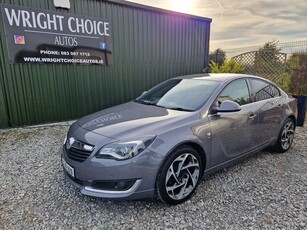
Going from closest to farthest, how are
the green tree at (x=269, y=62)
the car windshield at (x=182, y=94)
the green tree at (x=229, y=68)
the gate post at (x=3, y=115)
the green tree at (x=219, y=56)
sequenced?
the car windshield at (x=182, y=94)
the gate post at (x=3, y=115)
the green tree at (x=269, y=62)
the green tree at (x=229, y=68)
the green tree at (x=219, y=56)

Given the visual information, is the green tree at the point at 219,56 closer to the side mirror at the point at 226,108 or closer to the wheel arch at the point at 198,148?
the side mirror at the point at 226,108

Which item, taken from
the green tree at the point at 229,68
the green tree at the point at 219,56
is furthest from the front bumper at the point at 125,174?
the green tree at the point at 219,56

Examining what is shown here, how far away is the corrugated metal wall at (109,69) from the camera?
4957mm

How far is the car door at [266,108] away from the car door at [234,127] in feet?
0.48

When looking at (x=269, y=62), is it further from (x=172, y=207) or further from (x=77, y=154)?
(x=77, y=154)

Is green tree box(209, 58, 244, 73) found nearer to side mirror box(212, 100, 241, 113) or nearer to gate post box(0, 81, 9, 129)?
side mirror box(212, 100, 241, 113)

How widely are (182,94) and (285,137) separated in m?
2.22

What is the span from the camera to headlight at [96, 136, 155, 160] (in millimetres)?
2070

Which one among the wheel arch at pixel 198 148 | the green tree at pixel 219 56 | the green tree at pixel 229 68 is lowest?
the wheel arch at pixel 198 148

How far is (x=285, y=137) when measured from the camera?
3.86 meters

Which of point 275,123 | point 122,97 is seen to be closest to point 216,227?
point 275,123

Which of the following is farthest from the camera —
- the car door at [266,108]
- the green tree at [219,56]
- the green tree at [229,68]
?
the green tree at [219,56]

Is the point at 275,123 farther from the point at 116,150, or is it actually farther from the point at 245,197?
the point at 116,150

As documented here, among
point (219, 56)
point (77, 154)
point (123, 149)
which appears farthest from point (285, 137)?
point (219, 56)
